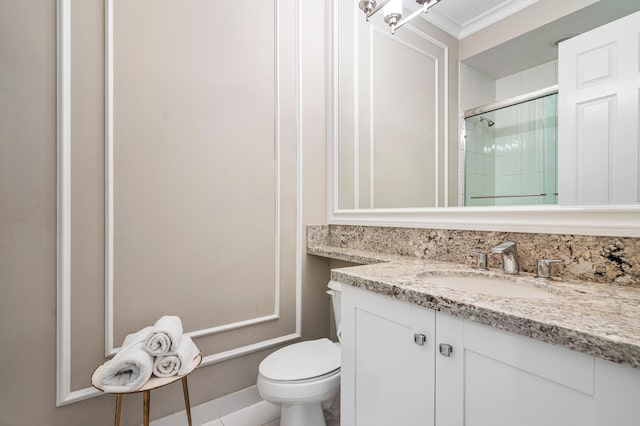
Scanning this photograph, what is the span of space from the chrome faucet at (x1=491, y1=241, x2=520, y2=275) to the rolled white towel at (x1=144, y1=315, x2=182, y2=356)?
45.7 inches

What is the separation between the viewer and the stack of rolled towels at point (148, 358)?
964 millimetres

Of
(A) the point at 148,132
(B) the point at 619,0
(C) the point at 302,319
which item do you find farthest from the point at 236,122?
(B) the point at 619,0

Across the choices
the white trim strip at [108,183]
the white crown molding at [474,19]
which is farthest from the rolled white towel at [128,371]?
the white crown molding at [474,19]

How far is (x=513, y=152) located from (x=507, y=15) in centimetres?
54

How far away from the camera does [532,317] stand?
580 millimetres

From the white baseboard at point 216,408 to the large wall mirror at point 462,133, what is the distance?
1.05m

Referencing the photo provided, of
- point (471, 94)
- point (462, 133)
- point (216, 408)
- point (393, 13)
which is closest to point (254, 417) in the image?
point (216, 408)

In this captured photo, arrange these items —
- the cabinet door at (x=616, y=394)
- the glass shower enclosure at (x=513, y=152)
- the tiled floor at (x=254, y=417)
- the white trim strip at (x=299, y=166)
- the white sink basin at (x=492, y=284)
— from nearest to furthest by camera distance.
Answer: the cabinet door at (x=616, y=394) < the white sink basin at (x=492, y=284) < the glass shower enclosure at (x=513, y=152) < the tiled floor at (x=254, y=417) < the white trim strip at (x=299, y=166)

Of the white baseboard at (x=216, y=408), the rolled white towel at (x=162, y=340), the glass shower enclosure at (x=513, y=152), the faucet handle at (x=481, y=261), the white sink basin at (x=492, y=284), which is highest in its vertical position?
the glass shower enclosure at (x=513, y=152)

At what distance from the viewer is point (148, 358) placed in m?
1.01

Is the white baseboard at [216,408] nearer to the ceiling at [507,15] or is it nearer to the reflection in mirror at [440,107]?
the reflection in mirror at [440,107]

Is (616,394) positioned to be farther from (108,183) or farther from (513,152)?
(108,183)

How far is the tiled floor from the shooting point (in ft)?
4.59

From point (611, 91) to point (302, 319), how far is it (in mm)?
1595
